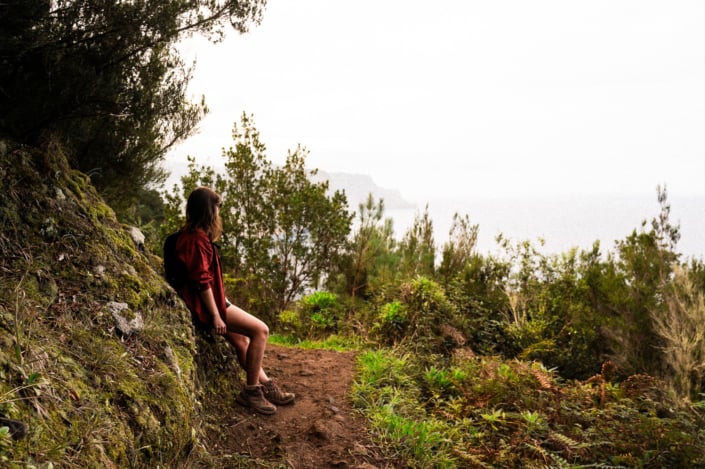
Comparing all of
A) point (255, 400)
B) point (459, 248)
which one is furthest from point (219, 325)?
point (459, 248)

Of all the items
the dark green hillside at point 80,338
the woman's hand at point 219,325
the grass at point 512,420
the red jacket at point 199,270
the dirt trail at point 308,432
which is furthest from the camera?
the grass at point 512,420

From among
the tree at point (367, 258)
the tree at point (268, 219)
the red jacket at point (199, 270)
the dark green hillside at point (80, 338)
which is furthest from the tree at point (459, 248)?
the dark green hillside at point (80, 338)

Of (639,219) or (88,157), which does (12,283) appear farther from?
(639,219)

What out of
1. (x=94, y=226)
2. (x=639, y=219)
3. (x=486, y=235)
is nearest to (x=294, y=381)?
(x=94, y=226)

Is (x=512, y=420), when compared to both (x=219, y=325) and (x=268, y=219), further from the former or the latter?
(x=268, y=219)

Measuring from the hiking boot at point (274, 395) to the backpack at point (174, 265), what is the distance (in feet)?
3.86

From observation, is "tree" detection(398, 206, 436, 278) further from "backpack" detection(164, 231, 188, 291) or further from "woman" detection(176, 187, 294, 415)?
"backpack" detection(164, 231, 188, 291)

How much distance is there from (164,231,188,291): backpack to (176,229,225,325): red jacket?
0.20ft

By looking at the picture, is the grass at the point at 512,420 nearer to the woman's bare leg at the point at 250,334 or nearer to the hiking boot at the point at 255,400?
the hiking boot at the point at 255,400

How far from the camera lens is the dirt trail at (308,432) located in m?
3.33

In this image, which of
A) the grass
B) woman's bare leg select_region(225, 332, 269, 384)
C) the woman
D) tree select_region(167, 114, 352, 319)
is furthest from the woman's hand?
tree select_region(167, 114, 352, 319)

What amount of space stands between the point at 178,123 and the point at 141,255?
9.90 ft

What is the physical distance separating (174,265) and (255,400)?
1304 mm

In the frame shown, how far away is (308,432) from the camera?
3.69m
